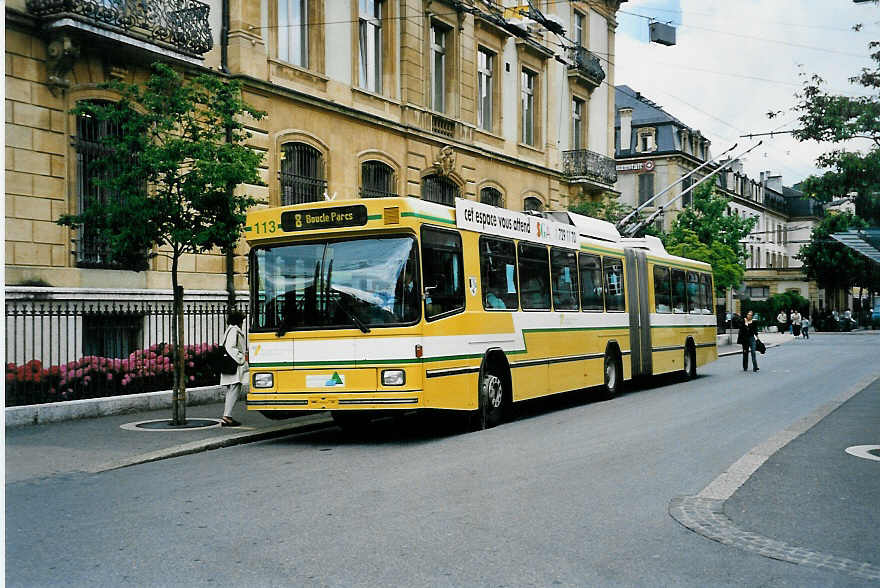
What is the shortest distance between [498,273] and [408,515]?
6.89 metres

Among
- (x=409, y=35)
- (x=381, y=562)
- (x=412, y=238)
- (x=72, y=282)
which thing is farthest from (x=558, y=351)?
(x=409, y=35)

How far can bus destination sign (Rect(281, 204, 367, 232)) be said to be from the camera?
12.1 m

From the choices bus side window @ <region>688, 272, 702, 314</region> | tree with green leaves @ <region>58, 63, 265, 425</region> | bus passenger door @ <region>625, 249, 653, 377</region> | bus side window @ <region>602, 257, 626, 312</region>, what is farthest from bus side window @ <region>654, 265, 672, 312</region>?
tree with green leaves @ <region>58, 63, 265, 425</region>

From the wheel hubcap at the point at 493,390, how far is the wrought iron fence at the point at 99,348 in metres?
5.94

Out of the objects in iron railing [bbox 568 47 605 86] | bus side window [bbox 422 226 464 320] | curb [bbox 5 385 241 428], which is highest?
iron railing [bbox 568 47 605 86]

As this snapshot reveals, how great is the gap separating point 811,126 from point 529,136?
12372mm

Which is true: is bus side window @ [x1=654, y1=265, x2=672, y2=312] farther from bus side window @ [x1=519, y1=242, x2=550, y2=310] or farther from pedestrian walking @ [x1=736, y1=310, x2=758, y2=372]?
bus side window @ [x1=519, y1=242, x2=550, y2=310]

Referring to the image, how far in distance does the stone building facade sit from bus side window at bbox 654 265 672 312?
7369 mm

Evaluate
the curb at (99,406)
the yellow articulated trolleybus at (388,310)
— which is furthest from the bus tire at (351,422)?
the curb at (99,406)

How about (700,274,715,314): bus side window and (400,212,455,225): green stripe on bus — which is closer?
(400,212,455,225): green stripe on bus

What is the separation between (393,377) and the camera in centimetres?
1191

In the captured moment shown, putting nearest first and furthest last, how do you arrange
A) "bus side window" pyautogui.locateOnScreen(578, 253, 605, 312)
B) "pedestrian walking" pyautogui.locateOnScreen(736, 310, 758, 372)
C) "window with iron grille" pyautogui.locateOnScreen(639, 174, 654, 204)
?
1. "bus side window" pyautogui.locateOnScreen(578, 253, 605, 312)
2. "pedestrian walking" pyautogui.locateOnScreen(736, 310, 758, 372)
3. "window with iron grille" pyautogui.locateOnScreen(639, 174, 654, 204)

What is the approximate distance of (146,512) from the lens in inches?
315

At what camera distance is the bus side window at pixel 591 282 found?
17.6 m
